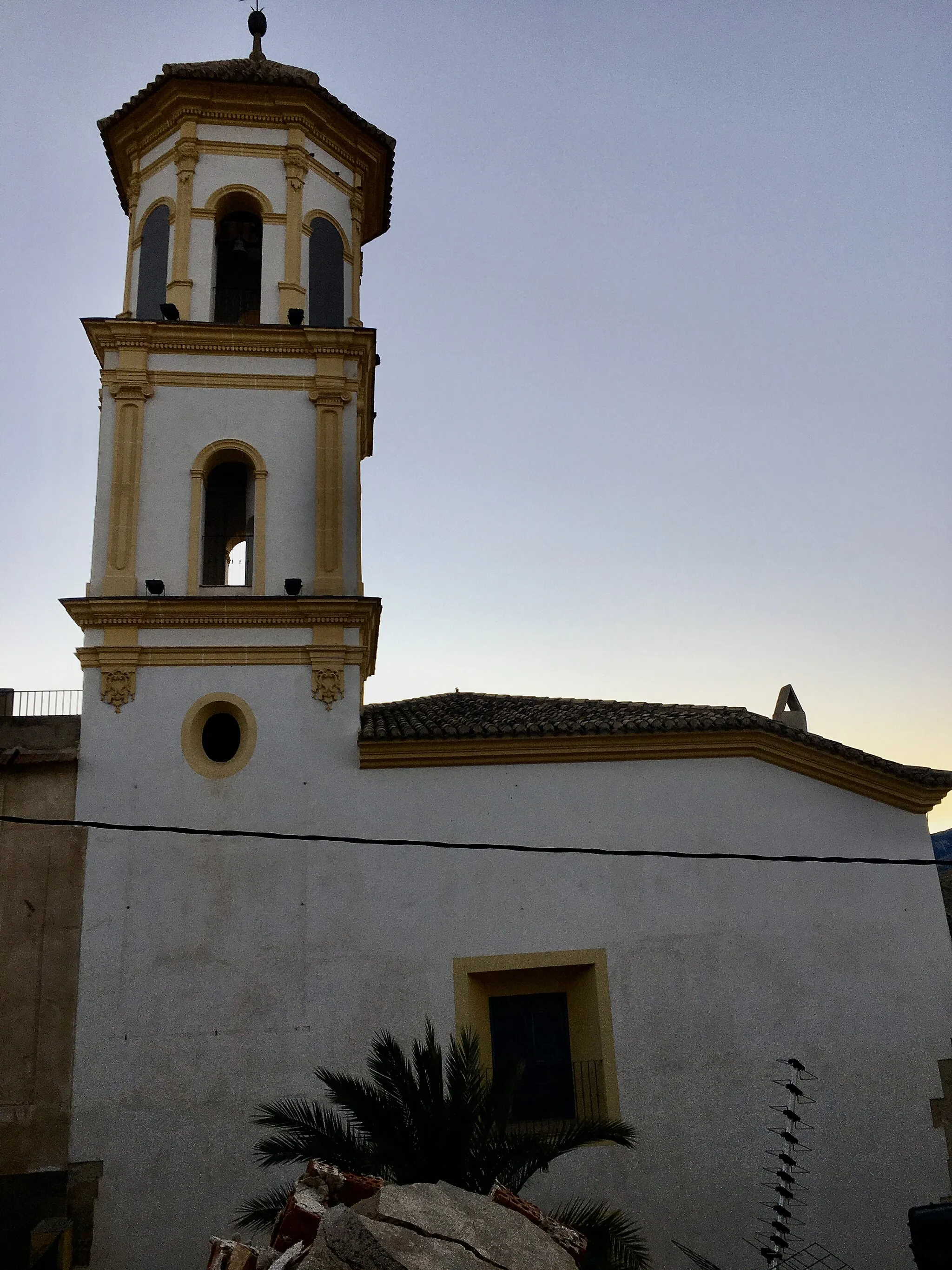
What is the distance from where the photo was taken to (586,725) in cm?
1280

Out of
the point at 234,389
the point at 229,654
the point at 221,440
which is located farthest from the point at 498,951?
the point at 234,389

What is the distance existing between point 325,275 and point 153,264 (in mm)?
2337

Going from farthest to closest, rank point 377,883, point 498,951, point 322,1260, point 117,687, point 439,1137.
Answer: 1. point 117,687
2. point 377,883
3. point 498,951
4. point 439,1137
5. point 322,1260

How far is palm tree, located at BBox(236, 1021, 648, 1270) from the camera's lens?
8.25 m

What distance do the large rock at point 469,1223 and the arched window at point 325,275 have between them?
11.2m

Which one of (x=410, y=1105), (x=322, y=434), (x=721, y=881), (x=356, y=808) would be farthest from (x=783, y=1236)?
(x=322, y=434)

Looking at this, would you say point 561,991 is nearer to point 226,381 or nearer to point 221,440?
point 221,440

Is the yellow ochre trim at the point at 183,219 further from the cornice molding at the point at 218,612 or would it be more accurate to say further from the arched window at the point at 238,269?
the cornice molding at the point at 218,612

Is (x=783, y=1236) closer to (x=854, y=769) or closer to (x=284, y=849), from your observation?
(x=854, y=769)

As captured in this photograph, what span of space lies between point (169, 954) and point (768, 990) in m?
6.68

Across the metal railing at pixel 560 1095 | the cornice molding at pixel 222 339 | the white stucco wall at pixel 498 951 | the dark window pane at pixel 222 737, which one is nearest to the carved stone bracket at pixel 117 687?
the white stucco wall at pixel 498 951

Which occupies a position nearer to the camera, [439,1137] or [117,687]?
[439,1137]

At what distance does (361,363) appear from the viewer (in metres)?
14.7

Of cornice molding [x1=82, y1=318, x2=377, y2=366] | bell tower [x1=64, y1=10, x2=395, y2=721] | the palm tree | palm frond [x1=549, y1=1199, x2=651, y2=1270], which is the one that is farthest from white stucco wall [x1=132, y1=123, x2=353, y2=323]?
palm frond [x1=549, y1=1199, x2=651, y2=1270]
